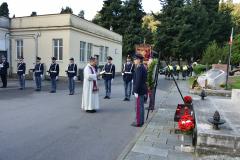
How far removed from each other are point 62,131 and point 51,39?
18.2m

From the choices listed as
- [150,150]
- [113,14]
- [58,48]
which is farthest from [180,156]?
[113,14]

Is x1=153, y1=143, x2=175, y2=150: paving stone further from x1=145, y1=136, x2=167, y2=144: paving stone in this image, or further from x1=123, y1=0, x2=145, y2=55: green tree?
x1=123, y1=0, x2=145, y2=55: green tree

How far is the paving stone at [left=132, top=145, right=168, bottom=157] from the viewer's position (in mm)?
5551

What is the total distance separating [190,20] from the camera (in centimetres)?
4803

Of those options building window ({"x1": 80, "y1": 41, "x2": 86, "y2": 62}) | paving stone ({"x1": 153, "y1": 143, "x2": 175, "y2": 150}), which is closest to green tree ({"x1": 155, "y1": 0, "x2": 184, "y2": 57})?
building window ({"x1": 80, "y1": 41, "x2": 86, "y2": 62})

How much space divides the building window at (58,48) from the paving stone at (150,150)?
19261 millimetres

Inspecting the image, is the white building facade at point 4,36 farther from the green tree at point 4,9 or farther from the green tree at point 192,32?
the green tree at point 192,32

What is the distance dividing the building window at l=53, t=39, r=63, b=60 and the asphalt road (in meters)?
13.1

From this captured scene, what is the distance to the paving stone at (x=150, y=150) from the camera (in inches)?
219

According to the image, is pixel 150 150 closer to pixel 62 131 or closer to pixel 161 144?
pixel 161 144

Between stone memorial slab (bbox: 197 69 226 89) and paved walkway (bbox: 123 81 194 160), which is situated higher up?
stone memorial slab (bbox: 197 69 226 89)

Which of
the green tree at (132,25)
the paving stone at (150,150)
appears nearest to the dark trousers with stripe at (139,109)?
the paving stone at (150,150)

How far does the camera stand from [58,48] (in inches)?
954

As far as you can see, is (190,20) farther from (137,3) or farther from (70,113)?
(70,113)
